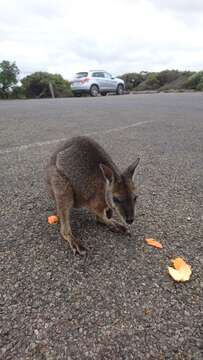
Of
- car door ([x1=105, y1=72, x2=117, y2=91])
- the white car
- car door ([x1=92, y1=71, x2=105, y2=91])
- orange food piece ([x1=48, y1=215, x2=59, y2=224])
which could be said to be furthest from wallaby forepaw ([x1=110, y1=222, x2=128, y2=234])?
car door ([x1=105, y1=72, x2=117, y2=91])

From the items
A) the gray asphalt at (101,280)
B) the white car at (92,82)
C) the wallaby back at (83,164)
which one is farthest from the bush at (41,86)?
the wallaby back at (83,164)

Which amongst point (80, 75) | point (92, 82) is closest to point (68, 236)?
point (92, 82)

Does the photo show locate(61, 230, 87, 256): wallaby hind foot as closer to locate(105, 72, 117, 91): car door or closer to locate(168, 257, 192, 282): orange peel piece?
locate(168, 257, 192, 282): orange peel piece

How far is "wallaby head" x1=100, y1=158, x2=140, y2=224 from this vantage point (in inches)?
72.4

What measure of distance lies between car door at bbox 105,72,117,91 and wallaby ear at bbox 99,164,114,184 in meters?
16.9

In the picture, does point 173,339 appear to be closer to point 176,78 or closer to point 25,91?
point 25,91

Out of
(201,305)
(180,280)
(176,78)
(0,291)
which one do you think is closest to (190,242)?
(180,280)

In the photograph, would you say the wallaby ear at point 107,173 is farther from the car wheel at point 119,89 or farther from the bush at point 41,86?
the car wheel at point 119,89

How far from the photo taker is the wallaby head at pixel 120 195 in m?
1.84

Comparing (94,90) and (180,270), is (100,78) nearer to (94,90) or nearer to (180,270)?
(94,90)

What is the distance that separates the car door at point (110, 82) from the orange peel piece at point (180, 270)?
1728 cm

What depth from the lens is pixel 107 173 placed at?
6.23 ft

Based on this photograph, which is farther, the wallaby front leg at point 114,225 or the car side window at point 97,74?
the car side window at point 97,74

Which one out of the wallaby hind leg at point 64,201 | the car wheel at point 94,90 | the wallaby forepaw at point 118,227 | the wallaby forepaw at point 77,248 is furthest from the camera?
the car wheel at point 94,90
